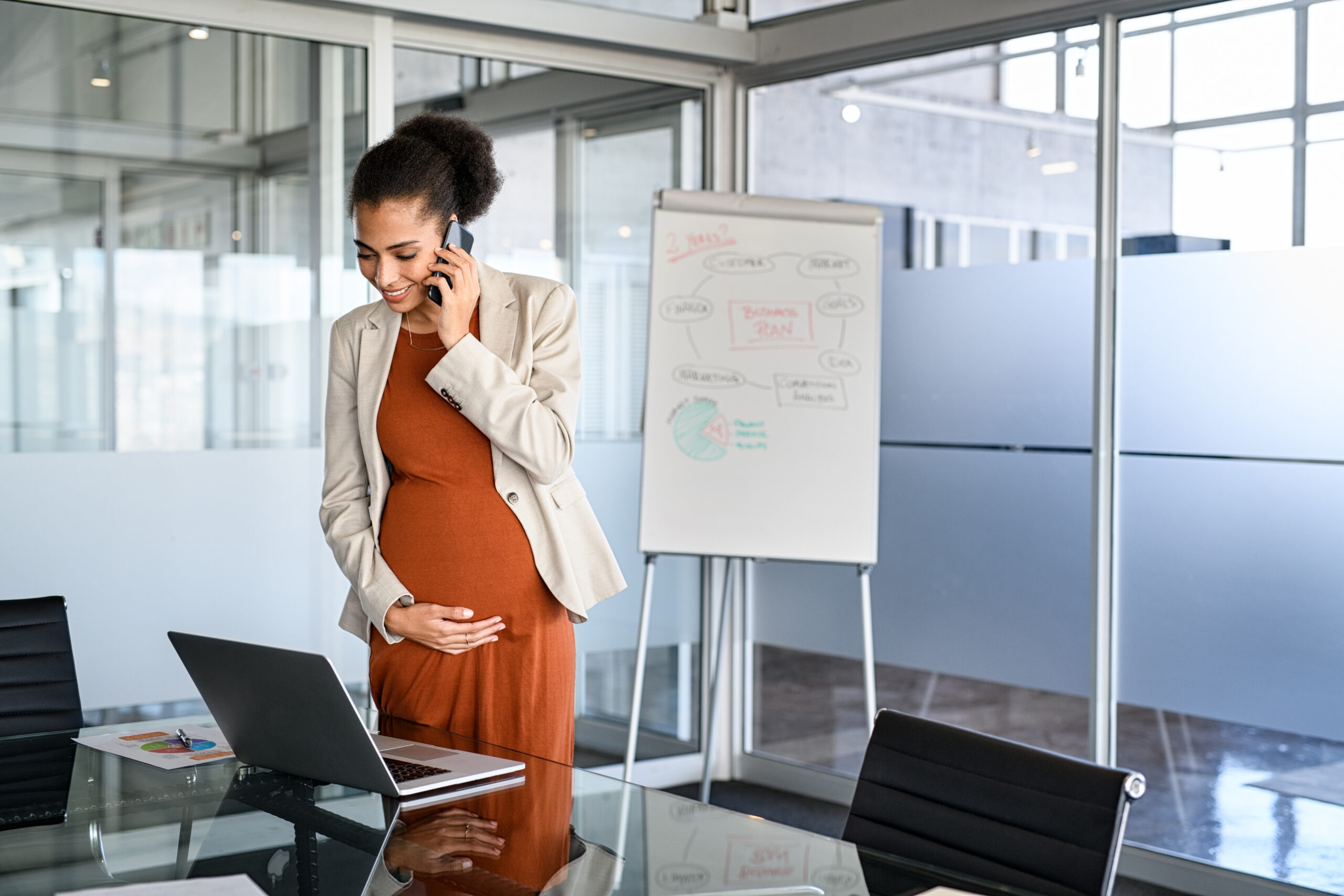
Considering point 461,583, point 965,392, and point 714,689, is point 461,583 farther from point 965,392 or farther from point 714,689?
point 965,392

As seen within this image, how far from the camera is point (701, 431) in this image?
3924 mm

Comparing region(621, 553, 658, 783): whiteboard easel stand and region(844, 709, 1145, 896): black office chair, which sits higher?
region(844, 709, 1145, 896): black office chair

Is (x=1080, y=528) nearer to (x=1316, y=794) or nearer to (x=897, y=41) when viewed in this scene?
(x=1316, y=794)

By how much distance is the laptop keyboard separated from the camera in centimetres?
176

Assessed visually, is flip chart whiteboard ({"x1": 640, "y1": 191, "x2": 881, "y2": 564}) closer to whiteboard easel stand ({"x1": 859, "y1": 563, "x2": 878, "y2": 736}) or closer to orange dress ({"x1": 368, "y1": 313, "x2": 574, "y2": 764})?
whiteboard easel stand ({"x1": 859, "y1": 563, "x2": 878, "y2": 736})

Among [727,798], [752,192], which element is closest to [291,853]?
[727,798]

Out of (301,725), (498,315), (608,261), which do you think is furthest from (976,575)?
(301,725)

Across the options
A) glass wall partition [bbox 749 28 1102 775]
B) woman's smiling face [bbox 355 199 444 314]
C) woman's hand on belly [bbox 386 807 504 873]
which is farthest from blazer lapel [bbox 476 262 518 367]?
glass wall partition [bbox 749 28 1102 775]

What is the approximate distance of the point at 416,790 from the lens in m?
1.71

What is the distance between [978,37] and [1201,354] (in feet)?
3.81

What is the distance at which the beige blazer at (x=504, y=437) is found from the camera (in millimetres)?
2119

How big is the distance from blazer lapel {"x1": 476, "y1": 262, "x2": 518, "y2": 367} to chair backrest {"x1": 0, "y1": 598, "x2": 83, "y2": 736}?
1049 mm

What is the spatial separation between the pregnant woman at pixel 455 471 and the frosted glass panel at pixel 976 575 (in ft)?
6.60

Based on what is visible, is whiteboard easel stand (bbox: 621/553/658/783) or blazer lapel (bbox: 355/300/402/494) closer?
blazer lapel (bbox: 355/300/402/494)
